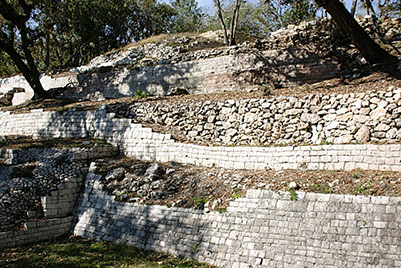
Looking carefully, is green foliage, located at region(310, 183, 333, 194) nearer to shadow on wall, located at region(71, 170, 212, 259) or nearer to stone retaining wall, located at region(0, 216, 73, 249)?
shadow on wall, located at region(71, 170, 212, 259)

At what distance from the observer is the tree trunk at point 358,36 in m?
12.3

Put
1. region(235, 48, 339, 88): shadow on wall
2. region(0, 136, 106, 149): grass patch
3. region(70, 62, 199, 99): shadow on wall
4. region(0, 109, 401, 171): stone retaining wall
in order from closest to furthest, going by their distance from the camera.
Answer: region(0, 109, 401, 171): stone retaining wall, region(0, 136, 106, 149): grass patch, region(235, 48, 339, 88): shadow on wall, region(70, 62, 199, 99): shadow on wall

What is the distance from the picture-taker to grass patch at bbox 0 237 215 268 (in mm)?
8609

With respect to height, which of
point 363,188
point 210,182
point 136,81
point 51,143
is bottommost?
point 210,182

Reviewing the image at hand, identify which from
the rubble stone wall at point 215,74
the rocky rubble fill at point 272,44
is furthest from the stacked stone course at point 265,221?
the rocky rubble fill at point 272,44

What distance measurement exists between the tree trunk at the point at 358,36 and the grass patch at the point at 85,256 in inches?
364

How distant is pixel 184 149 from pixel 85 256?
15.3 feet

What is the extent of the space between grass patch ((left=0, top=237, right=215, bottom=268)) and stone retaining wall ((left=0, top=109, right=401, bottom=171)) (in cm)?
367

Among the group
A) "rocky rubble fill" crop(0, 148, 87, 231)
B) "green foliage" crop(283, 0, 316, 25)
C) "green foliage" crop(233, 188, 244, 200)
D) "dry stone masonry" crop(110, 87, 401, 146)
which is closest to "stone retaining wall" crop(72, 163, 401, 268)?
"green foliage" crop(233, 188, 244, 200)

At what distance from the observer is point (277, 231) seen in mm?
8023

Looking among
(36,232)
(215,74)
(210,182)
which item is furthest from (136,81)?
(210,182)

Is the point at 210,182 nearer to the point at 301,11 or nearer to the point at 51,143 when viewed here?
the point at 51,143

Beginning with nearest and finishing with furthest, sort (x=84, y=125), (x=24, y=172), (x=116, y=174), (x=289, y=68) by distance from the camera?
(x=116, y=174), (x=24, y=172), (x=289, y=68), (x=84, y=125)

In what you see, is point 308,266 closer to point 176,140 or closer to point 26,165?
point 176,140
